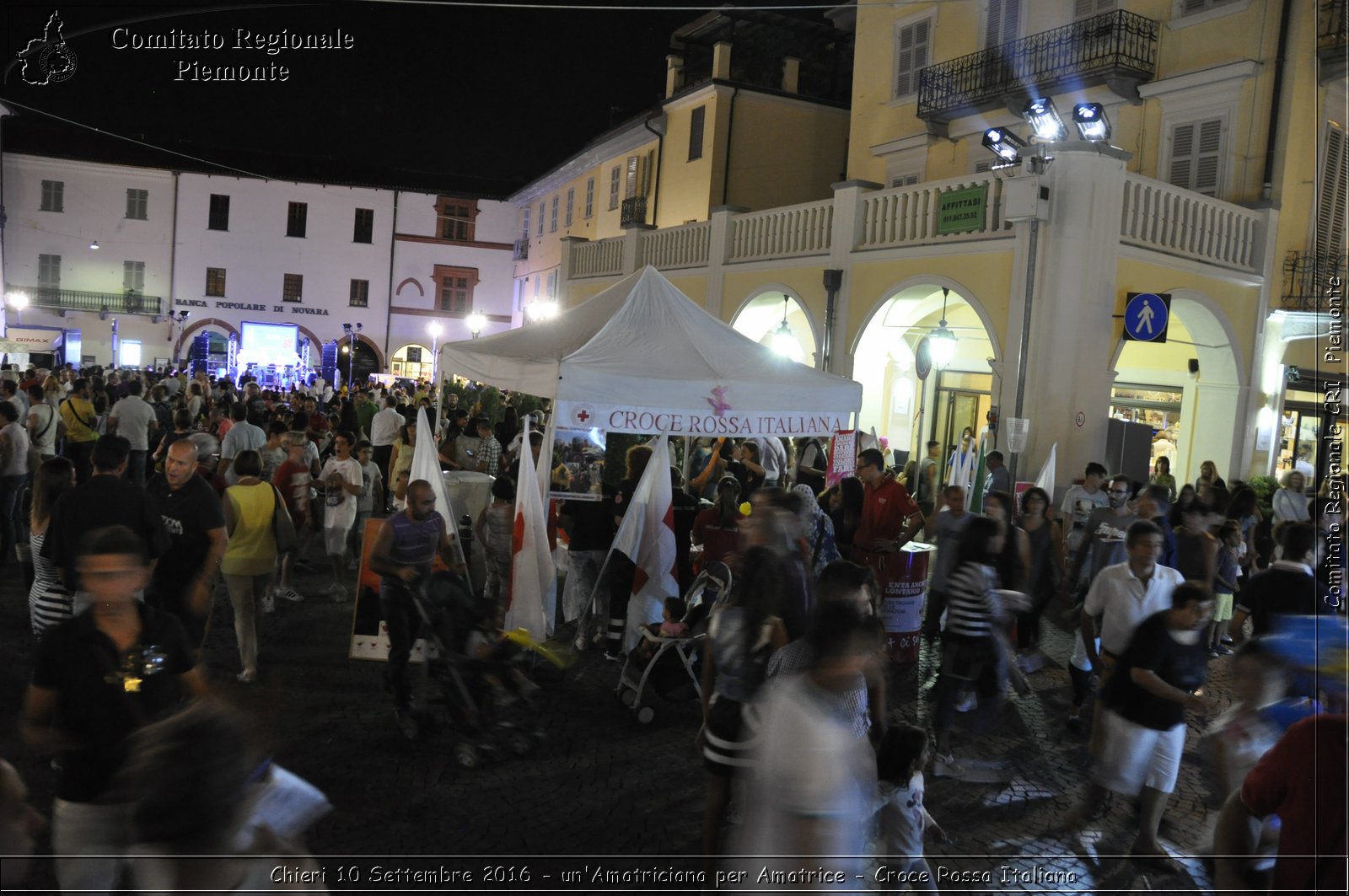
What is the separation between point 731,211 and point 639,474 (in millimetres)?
10724

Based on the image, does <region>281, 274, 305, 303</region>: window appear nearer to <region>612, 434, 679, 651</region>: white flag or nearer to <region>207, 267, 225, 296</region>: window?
<region>207, 267, 225, 296</region>: window

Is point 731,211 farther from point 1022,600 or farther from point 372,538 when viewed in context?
point 1022,600

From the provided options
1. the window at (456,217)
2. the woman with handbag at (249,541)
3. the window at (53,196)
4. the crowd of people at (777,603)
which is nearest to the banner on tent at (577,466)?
the crowd of people at (777,603)

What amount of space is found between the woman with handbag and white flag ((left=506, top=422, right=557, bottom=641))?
1884 millimetres

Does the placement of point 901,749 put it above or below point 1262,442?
below

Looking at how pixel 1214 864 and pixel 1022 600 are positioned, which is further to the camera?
pixel 1022 600

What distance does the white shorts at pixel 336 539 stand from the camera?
950 centimetres

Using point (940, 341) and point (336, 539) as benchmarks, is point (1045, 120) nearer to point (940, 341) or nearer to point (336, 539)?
point (940, 341)

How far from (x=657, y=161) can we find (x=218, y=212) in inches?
1098

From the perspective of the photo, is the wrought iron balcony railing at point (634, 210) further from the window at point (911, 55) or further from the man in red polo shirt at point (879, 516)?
the man in red polo shirt at point (879, 516)

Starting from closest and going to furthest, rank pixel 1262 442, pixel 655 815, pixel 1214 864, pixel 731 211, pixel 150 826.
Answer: pixel 150 826 → pixel 1214 864 → pixel 655 815 → pixel 1262 442 → pixel 731 211

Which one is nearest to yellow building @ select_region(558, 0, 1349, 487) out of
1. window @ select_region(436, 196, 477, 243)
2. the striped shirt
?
the striped shirt

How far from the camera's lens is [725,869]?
4.47m

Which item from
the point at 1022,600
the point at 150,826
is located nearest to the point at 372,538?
the point at 1022,600
